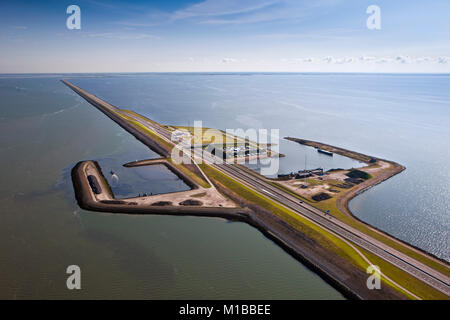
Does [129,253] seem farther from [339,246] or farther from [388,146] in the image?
[388,146]

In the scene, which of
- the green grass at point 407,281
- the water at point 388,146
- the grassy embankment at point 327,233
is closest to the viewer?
the green grass at point 407,281

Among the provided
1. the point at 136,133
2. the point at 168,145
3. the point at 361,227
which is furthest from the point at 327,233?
the point at 136,133

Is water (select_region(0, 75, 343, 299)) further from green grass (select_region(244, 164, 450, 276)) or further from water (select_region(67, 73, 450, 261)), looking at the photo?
water (select_region(67, 73, 450, 261))

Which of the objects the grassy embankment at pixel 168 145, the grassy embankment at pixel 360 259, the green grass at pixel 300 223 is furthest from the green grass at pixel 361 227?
the grassy embankment at pixel 168 145

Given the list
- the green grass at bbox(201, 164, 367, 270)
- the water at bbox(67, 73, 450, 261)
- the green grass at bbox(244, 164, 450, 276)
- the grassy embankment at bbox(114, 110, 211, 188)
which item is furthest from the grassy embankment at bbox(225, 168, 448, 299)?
the grassy embankment at bbox(114, 110, 211, 188)

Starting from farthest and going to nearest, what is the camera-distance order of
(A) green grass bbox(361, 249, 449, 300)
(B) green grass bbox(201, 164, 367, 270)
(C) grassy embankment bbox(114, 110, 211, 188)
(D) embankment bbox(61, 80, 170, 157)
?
(D) embankment bbox(61, 80, 170, 157)
(C) grassy embankment bbox(114, 110, 211, 188)
(B) green grass bbox(201, 164, 367, 270)
(A) green grass bbox(361, 249, 449, 300)

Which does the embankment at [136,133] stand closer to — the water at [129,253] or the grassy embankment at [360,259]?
the water at [129,253]

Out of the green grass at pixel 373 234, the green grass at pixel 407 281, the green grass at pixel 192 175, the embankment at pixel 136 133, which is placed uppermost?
the embankment at pixel 136 133

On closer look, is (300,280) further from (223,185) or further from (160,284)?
(223,185)

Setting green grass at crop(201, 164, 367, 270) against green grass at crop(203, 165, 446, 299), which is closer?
green grass at crop(203, 165, 446, 299)
